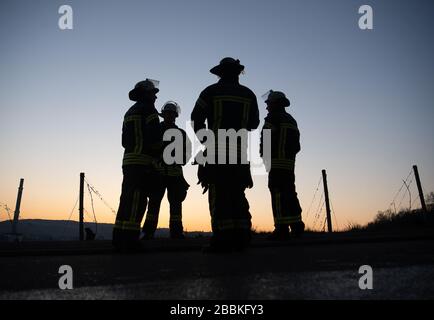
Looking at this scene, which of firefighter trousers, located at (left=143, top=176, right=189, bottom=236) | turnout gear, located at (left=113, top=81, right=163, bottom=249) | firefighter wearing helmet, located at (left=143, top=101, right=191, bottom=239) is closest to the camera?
turnout gear, located at (left=113, top=81, right=163, bottom=249)

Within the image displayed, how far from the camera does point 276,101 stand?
646 centimetres

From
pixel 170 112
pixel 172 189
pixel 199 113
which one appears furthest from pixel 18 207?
pixel 199 113

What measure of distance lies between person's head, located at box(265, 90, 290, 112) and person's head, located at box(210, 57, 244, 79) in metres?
1.94

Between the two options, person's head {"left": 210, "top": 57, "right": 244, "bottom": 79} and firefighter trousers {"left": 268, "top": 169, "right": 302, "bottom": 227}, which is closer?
person's head {"left": 210, "top": 57, "right": 244, "bottom": 79}

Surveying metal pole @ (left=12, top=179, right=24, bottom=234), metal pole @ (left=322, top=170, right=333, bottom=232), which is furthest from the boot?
metal pole @ (left=12, top=179, right=24, bottom=234)

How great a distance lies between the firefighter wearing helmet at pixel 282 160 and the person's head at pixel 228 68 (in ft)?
6.14

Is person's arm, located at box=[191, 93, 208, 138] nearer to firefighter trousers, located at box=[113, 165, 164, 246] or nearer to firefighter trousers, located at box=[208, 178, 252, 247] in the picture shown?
firefighter trousers, located at box=[208, 178, 252, 247]

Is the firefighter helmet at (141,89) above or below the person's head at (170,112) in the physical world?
below

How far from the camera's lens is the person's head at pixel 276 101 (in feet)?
21.2

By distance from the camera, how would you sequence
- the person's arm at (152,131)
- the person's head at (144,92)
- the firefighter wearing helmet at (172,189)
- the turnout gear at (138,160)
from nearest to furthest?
the turnout gear at (138,160)
the person's arm at (152,131)
the person's head at (144,92)
the firefighter wearing helmet at (172,189)

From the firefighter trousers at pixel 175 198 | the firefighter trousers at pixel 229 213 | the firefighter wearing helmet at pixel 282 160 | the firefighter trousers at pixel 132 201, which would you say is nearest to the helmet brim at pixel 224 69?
the firefighter trousers at pixel 229 213

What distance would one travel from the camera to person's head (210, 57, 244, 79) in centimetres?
455

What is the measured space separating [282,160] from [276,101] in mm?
949

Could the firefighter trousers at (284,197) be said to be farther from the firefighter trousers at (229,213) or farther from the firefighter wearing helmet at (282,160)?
the firefighter trousers at (229,213)
